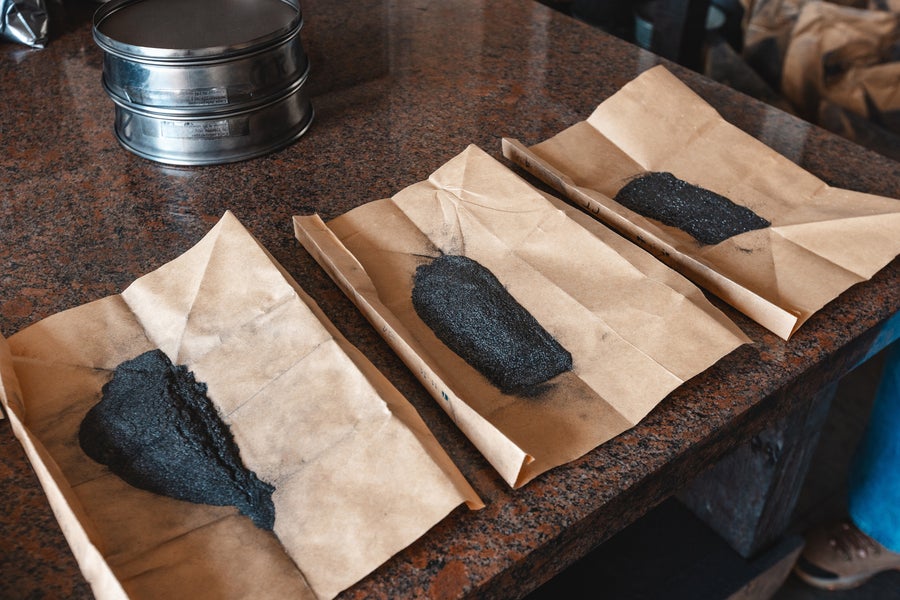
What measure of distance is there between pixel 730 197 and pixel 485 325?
1.35 feet

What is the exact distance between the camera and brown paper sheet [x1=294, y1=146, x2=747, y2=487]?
29.2 inches

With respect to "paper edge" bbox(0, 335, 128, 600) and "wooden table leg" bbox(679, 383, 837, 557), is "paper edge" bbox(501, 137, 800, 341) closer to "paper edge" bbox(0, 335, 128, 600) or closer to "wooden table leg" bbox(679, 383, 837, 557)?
"wooden table leg" bbox(679, 383, 837, 557)

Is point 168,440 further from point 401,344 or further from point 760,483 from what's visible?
point 760,483

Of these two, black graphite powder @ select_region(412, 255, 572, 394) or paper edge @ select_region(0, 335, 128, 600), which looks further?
black graphite powder @ select_region(412, 255, 572, 394)

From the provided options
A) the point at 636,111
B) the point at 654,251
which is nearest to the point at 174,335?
the point at 654,251

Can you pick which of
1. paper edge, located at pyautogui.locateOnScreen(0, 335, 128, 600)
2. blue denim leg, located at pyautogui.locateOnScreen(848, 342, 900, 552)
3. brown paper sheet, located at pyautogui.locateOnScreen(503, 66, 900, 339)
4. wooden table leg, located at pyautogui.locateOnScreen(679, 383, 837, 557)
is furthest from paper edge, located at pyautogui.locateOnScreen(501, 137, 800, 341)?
paper edge, located at pyautogui.locateOnScreen(0, 335, 128, 600)

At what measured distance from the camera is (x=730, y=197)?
3.41 ft

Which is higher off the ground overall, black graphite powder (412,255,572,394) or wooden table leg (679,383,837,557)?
black graphite powder (412,255,572,394)

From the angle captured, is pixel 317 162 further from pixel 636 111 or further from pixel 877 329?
pixel 877 329

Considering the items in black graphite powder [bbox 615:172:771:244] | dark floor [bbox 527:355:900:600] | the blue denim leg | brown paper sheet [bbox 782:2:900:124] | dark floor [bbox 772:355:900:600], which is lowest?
dark floor [bbox 772:355:900:600]

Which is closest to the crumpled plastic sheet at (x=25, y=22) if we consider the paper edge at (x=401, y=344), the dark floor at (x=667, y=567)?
the paper edge at (x=401, y=344)

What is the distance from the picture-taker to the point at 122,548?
0.63 meters

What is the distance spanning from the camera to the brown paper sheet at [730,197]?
35.1 inches

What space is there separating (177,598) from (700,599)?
1.02 m
